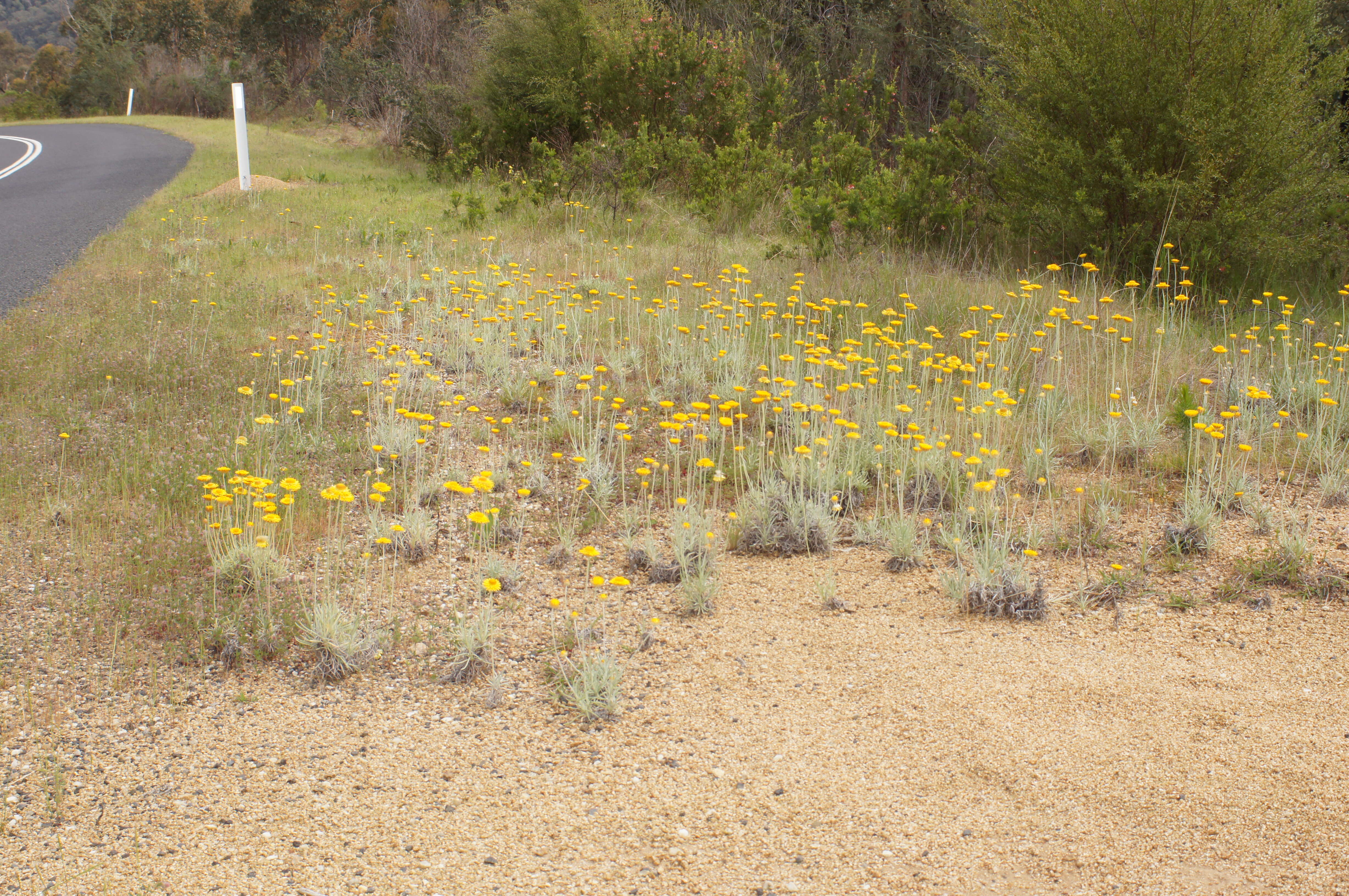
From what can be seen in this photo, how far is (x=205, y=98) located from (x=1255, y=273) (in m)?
36.5

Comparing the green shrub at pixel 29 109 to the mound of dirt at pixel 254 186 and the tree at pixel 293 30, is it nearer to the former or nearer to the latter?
the tree at pixel 293 30

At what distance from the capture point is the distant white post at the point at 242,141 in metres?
12.8

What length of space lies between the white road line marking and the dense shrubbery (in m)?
6.37

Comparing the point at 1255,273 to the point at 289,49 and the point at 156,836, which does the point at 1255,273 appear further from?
the point at 289,49

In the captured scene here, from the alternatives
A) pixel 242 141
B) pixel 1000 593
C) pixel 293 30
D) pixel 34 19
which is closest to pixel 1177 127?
pixel 1000 593

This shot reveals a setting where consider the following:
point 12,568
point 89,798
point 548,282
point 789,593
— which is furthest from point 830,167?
point 89,798

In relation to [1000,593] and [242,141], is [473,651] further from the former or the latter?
[242,141]

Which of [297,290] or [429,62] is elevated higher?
[429,62]

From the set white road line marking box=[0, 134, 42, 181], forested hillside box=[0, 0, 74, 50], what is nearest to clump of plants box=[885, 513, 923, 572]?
white road line marking box=[0, 134, 42, 181]

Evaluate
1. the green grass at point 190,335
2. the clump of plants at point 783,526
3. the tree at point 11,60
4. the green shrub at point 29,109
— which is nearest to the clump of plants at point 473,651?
the green grass at point 190,335

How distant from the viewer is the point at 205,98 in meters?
35.4

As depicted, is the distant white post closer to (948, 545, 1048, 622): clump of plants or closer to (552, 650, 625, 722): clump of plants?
(552, 650, 625, 722): clump of plants

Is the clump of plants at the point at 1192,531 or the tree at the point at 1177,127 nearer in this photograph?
the clump of plants at the point at 1192,531

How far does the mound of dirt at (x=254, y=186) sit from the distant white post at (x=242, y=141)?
0.31 feet
